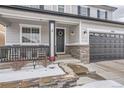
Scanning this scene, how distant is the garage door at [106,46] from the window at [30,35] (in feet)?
15.1

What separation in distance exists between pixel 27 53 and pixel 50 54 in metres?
1.77

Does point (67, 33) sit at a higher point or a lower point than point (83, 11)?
lower

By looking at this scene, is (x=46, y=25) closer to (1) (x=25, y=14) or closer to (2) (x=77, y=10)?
(1) (x=25, y=14)

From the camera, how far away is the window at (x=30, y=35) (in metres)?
10.3

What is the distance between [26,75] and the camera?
6.05 m

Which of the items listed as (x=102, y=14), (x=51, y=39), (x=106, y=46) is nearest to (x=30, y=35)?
(x=51, y=39)

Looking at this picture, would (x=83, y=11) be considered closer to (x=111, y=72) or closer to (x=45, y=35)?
(x=45, y=35)

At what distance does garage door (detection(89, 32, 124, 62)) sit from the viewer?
36.5ft

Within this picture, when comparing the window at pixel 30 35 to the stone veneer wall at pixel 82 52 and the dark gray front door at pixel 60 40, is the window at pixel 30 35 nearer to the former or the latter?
the dark gray front door at pixel 60 40

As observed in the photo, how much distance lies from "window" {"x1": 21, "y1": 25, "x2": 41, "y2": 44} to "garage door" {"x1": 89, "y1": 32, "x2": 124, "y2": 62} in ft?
15.1

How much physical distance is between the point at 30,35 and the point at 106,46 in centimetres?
713

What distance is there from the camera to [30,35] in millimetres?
10500

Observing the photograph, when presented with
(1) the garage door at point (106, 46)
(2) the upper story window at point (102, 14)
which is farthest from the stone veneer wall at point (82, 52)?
(2) the upper story window at point (102, 14)
